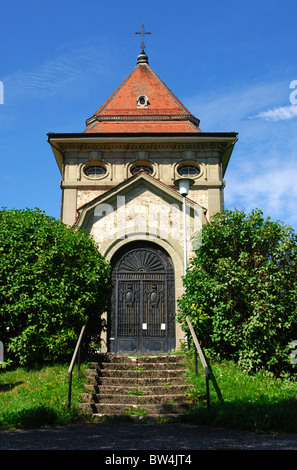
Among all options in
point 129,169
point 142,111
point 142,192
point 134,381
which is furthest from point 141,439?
point 142,111

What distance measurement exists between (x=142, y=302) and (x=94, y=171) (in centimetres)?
690

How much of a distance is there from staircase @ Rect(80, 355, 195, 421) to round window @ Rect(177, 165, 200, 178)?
9730 millimetres

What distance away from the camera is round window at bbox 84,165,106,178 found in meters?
18.6

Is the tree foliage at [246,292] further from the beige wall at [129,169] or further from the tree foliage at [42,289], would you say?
the beige wall at [129,169]

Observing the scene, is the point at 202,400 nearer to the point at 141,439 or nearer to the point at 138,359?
the point at 138,359

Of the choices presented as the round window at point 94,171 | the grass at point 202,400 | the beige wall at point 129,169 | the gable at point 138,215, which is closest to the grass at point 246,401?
the grass at point 202,400

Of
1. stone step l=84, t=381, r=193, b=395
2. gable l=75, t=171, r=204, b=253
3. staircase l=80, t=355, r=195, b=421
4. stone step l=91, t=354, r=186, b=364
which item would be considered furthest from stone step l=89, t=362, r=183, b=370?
gable l=75, t=171, r=204, b=253

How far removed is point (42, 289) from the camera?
32.8ft

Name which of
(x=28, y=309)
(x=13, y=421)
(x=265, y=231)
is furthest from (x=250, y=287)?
(x=13, y=421)

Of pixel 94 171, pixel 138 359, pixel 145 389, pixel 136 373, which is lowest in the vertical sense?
pixel 145 389

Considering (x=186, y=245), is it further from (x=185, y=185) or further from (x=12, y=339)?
(x=12, y=339)

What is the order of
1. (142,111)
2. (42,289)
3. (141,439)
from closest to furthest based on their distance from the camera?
(141,439) < (42,289) < (142,111)

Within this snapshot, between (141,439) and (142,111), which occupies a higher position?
(142,111)
